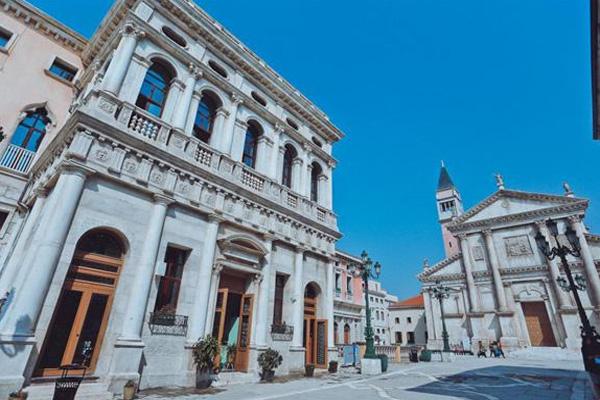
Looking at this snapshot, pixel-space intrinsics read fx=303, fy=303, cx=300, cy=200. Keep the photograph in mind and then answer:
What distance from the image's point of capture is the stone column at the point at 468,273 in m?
33.5

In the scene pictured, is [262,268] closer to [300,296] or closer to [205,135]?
[300,296]

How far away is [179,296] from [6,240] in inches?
263

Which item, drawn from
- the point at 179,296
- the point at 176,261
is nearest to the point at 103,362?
the point at 179,296

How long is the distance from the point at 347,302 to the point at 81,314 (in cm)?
3004

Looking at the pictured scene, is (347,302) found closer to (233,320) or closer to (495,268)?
(495,268)

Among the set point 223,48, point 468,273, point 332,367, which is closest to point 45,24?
point 223,48

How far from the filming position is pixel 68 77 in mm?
14773

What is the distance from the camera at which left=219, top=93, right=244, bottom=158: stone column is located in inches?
506

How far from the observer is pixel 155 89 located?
38.5ft

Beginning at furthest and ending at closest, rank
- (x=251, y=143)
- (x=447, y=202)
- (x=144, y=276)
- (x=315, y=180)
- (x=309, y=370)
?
(x=447, y=202) → (x=315, y=180) → (x=251, y=143) → (x=309, y=370) → (x=144, y=276)

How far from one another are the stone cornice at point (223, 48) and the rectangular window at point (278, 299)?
31.2ft

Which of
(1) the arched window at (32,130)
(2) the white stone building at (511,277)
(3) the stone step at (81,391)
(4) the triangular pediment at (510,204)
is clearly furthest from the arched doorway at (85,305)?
(4) the triangular pediment at (510,204)

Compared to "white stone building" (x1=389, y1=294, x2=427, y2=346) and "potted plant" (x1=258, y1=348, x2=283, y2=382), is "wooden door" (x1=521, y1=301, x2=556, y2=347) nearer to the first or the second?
"white stone building" (x1=389, y1=294, x2=427, y2=346)

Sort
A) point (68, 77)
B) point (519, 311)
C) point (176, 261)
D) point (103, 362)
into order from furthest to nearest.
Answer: point (519, 311) → point (68, 77) → point (176, 261) → point (103, 362)
